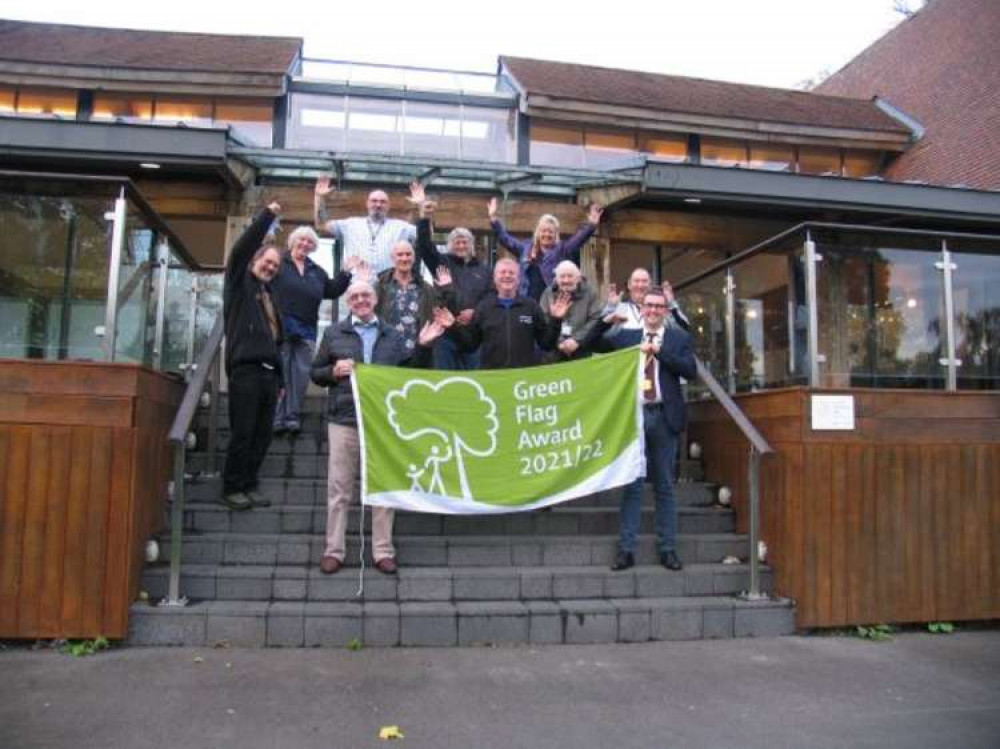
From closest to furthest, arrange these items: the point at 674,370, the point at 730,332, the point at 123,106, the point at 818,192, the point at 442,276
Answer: the point at 674,370 < the point at 442,276 < the point at 730,332 < the point at 818,192 < the point at 123,106

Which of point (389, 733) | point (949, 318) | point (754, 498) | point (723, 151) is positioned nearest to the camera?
point (389, 733)

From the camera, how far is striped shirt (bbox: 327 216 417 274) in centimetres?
711

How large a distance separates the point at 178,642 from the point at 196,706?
1.02 m

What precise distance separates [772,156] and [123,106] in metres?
9.96

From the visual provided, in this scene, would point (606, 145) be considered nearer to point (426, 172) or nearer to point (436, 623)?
point (426, 172)

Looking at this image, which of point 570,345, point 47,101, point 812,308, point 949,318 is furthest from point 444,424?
point 47,101

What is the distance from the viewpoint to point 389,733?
137 inches

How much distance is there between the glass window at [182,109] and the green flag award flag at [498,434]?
7.55m

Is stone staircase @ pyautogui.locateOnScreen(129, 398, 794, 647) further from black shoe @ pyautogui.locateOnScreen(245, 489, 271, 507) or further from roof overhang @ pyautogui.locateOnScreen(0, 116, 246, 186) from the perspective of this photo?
roof overhang @ pyautogui.locateOnScreen(0, 116, 246, 186)

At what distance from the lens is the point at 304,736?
3451 millimetres

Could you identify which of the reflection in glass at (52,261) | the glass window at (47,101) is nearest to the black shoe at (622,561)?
the reflection in glass at (52,261)

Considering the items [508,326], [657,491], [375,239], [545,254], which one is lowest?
[657,491]

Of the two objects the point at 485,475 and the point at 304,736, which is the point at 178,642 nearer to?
the point at 304,736

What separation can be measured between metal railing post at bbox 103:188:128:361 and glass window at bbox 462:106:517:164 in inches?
281
